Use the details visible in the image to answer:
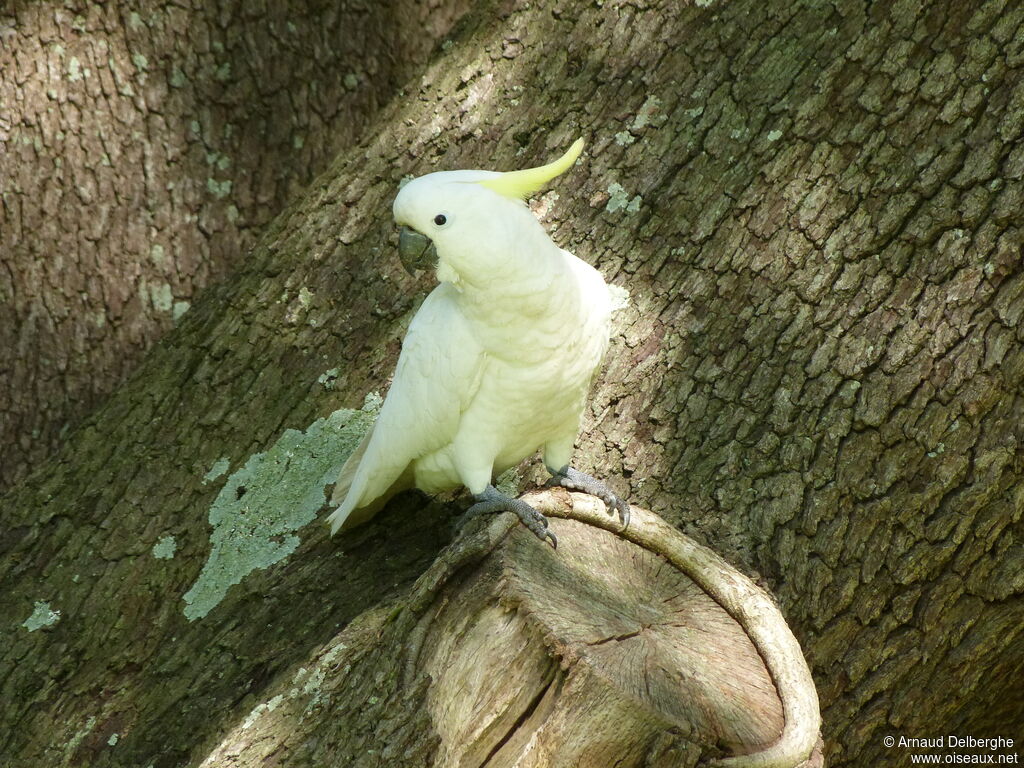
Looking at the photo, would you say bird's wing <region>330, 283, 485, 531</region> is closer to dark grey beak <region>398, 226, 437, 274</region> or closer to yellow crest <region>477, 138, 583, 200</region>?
dark grey beak <region>398, 226, 437, 274</region>

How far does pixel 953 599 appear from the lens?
225 centimetres

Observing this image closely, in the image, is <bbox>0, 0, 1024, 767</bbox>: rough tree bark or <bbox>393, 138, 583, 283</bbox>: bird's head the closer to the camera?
<bbox>393, 138, 583, 283</bbox>: bird's head

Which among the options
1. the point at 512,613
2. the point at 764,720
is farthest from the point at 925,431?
the point at 512,613

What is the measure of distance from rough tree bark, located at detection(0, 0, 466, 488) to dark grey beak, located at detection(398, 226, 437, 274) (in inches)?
56.5

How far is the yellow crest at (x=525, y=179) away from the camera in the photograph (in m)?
2.06

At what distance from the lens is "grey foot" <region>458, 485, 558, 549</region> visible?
2057 mm

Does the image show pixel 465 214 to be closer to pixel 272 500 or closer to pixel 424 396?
pixel 424 396

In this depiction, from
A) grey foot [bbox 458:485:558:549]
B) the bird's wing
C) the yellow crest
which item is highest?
the yellow crest

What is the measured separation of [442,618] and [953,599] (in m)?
1.16

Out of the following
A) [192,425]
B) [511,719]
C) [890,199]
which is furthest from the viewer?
[192,425]

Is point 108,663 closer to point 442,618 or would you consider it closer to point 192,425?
point 192,425

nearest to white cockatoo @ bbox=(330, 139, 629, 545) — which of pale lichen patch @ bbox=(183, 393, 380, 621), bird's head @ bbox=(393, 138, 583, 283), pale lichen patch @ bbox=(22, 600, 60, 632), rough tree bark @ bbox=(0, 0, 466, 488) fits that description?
bird's head @ bbox=(393, 138, 583, 283)

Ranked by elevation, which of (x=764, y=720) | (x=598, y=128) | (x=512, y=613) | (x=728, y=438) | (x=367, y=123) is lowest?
(x=764, y=720)

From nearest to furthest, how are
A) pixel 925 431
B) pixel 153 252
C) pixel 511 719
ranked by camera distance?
1. pixel 511 719
2. pixel 925 431
3. pixel 153 252
